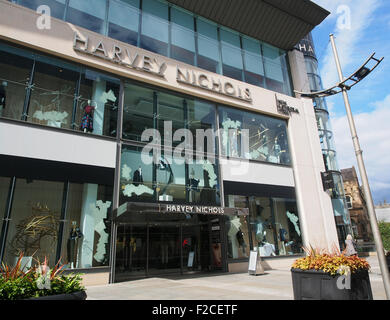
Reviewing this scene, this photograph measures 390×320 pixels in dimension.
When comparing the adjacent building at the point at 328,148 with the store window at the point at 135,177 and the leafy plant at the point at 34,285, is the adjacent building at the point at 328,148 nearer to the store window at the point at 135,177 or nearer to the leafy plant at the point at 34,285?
the store window at the point at 135,177

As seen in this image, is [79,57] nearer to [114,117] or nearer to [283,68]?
[114,117]

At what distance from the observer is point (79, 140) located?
13.0 meters

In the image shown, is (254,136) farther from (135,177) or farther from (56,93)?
(56,93)

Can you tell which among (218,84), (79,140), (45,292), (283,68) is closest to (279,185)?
(218,84)

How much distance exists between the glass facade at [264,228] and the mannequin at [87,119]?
8.26 m

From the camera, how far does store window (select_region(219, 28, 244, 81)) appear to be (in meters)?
19.3

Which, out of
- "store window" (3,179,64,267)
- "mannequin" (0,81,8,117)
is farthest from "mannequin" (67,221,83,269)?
"mannequin" (0,81,8,117)

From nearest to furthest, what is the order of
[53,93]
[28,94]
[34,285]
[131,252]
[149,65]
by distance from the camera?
[34,285] < [28,94] < [53,93] < [131,252] < [149,65]

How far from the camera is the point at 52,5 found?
45.6 ft

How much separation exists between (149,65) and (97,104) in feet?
12.0

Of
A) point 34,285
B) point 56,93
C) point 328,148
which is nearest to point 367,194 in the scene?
point 34,285

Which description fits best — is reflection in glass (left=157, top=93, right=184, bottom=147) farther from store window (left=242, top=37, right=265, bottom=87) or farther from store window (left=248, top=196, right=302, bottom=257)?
store window (left=242, top=37, right=265, bottom=87)

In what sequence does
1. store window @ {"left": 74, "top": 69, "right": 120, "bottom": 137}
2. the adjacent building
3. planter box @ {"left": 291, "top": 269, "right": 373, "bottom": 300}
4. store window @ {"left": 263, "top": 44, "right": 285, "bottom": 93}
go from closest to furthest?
planter box @ {"left": 291, "top": 269, "right": 373, "bottom": 300}, store window @ {"left": 74, "top": 69, "right": 120, "bottom": 137}, store window @ {"left": 263, "top": 44, "right": 285, "bottom": 93}, the adjacent building

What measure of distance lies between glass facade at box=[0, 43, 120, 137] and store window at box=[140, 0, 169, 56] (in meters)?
3.43
